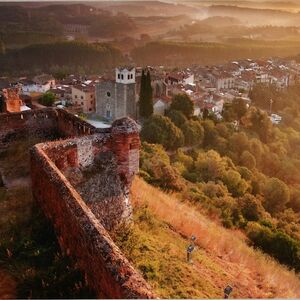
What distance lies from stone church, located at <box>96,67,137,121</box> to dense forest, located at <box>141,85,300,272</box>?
2.55 meters

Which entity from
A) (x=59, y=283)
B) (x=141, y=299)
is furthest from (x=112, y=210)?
(x=141, y=299)

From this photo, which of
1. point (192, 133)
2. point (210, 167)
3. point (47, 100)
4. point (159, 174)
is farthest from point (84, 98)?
point (159, 174)

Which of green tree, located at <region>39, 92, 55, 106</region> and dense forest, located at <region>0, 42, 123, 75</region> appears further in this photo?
dense forest, located at <region>0, 42, 123, 75</region>

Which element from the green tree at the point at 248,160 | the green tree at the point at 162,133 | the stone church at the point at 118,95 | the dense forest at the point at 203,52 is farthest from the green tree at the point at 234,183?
the dense forest at the point at 203,52

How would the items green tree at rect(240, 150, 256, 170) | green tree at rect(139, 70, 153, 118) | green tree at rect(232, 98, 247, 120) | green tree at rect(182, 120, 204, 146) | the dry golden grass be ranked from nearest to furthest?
the dry golden grass → green tree at rect(240, 150, 256, 170) → green tree at rect(182, 120, 204, 146) → green tree at rect(139, 70, 153, 118) → green tree at rect(232, 98, 247, 120)

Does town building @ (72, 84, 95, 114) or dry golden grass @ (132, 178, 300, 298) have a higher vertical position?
dry golden grass @ (132, 178, 300, 298)

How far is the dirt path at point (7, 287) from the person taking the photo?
3.66 meters

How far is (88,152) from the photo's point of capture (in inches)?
235

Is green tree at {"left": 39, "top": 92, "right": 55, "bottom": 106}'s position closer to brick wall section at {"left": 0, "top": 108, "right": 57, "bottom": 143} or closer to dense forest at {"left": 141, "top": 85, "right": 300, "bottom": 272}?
dense forest at {"left": 141, "top": 85, "right": 300, "bottom": 272}

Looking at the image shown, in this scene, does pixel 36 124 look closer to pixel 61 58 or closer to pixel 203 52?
pixel 61 58

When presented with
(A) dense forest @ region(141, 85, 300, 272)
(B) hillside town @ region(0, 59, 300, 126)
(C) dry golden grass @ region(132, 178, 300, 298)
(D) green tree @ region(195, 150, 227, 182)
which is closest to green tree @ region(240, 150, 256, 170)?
(A) dense forest @ region(141, 85, 300, 272)

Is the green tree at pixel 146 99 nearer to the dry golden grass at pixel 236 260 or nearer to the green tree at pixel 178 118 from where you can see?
the green tree at pixel 178 118

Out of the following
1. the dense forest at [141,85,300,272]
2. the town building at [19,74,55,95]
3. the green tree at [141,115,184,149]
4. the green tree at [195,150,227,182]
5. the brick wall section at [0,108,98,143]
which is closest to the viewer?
the brick wall section at [0,108,98,143]

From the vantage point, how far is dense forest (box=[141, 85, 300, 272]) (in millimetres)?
13164
